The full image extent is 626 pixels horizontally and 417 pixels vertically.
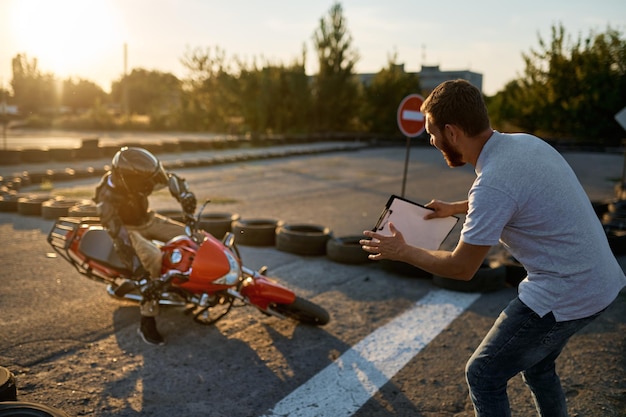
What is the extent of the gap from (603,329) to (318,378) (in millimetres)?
2702

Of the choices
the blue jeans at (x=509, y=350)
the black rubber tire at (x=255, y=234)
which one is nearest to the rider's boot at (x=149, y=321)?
the blue jeans at (x=509, y=350)

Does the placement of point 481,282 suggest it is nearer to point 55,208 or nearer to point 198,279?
point 198,279

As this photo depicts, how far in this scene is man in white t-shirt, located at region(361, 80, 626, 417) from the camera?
2.34 m

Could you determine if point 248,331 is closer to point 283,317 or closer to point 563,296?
point 283,317

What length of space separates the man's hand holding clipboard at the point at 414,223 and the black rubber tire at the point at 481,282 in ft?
10.4

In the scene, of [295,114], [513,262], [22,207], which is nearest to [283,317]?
[513,262]

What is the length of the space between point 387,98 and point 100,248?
38974 mm

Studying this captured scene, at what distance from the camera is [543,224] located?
239cm

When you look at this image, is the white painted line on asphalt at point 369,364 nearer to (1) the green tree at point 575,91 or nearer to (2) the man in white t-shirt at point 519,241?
(2) the man in white t-shirt at point 519,241

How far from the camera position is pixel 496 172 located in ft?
7.67

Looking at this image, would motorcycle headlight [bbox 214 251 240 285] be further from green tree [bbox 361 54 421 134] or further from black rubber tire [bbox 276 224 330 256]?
green tree [bbox 361 54 421 134]

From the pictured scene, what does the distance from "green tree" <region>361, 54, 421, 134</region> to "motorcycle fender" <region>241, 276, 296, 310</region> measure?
1508 inches

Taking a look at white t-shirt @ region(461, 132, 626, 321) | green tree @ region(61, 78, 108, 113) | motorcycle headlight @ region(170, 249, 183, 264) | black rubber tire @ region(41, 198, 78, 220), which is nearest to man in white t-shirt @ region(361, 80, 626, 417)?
white t-shirt @ region(461, 132, 626, 321)

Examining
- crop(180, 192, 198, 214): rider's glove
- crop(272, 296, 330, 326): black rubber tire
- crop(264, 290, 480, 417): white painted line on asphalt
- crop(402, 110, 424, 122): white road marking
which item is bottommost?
crop(264, 290, 480, 417): white painted line on asphalt
